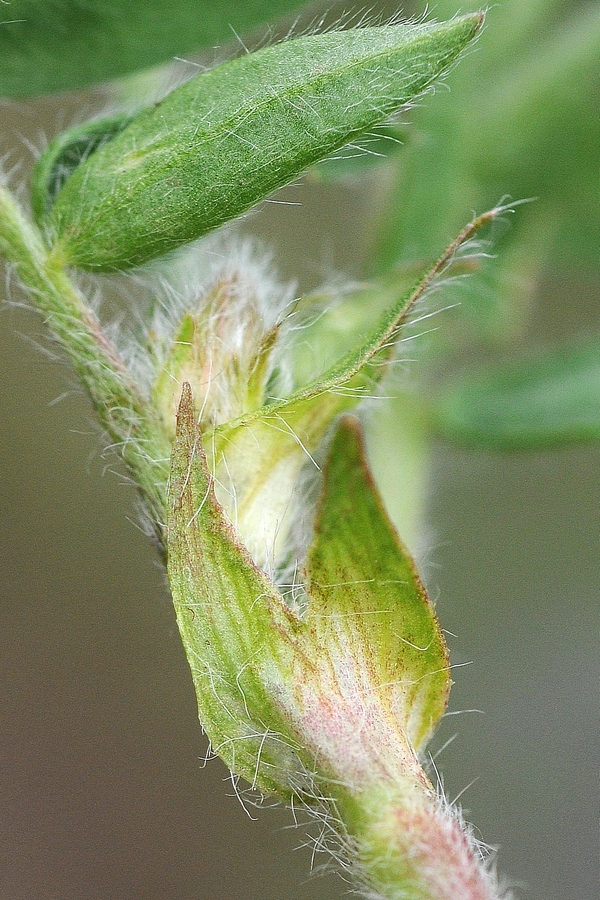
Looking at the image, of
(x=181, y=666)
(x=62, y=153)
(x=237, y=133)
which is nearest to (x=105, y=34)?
(x=62, y=153)

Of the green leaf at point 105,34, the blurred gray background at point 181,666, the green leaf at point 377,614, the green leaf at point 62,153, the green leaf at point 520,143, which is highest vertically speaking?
the green leaf at point 105,34

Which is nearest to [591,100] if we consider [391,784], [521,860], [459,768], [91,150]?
[91,150]

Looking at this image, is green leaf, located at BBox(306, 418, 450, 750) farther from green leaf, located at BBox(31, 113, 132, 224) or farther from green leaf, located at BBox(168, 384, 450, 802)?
green leaf, located at BBox(31, 113, 132, 224)

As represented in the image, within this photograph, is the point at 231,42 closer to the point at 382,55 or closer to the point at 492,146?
the point at 382,55

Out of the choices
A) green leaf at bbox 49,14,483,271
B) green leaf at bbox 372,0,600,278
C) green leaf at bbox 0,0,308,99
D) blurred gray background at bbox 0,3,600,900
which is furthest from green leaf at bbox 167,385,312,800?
blurred gray background at bbox 0,3,600,900

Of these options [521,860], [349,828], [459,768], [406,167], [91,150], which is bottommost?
[521,860]

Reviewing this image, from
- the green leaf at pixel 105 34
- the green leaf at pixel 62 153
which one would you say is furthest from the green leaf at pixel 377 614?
the green leaf at pixel 105 34

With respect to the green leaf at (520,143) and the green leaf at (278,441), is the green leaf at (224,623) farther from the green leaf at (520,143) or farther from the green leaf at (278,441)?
the green leaf at (520,143)
